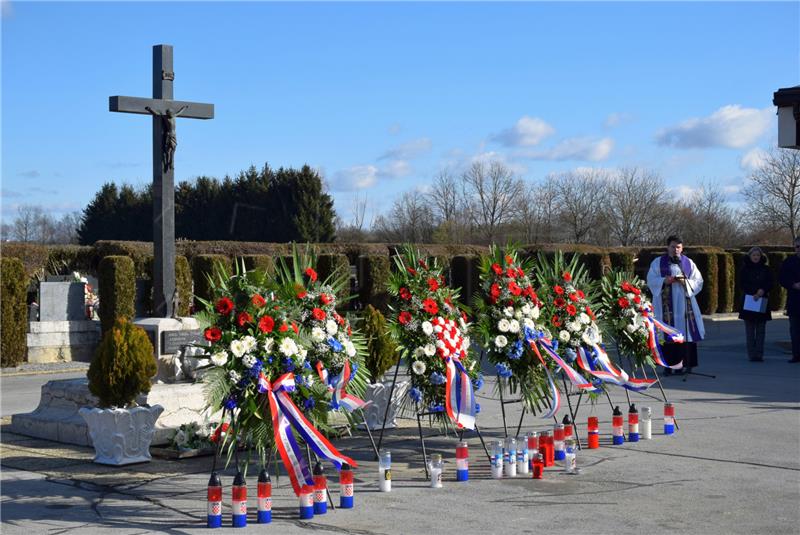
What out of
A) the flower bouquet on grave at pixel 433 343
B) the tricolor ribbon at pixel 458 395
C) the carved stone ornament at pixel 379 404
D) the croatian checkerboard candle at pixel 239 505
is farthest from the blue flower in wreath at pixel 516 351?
the croatian checkerboard candle at pixel 239 505

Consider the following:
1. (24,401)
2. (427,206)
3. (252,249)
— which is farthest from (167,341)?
(427,206)

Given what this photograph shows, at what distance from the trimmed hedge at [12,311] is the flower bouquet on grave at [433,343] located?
11.8 m

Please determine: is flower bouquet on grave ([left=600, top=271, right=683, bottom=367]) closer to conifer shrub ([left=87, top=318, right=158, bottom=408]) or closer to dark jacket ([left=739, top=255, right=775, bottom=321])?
conifer shrub ([left=87, top=318, right=158, bottom=408])

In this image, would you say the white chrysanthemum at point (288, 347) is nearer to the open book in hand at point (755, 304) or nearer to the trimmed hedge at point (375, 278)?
the open book in hand at point (755, 304)

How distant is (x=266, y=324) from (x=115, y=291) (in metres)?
13.3

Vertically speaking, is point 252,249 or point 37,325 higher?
point 252,249

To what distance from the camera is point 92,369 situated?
898 cm

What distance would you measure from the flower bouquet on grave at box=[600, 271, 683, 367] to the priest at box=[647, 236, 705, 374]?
3930 millimetres

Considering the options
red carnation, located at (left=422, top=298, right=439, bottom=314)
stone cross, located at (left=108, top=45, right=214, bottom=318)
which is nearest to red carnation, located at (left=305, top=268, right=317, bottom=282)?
red carnation, located at (left=422, top=298, right=439, bottom=314)

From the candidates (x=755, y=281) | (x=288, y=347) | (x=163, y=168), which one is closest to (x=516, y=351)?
(x=288, y=347)

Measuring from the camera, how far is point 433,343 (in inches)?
332

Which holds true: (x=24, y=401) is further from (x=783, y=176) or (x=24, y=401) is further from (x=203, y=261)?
(x=783, y=176)

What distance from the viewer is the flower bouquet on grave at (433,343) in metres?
8.34

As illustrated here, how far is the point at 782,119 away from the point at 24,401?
1111 cm
